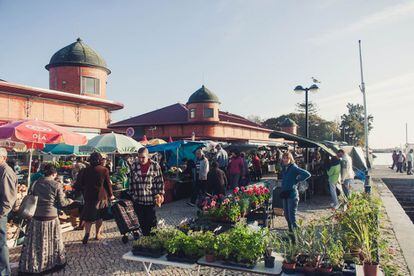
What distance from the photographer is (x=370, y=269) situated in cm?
388

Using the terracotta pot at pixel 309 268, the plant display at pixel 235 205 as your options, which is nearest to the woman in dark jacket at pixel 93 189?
the plant display at pixel 235 205

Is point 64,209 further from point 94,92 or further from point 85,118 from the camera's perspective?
point 94,92

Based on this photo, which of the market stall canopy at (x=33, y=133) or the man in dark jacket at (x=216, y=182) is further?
the man in dark jacket at (x=216, y=182)

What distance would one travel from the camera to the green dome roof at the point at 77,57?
75.8 ft

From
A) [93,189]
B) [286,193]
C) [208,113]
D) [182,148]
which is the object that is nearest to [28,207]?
[93,189]

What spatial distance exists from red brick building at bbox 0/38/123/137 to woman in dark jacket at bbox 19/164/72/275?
38.8 ft

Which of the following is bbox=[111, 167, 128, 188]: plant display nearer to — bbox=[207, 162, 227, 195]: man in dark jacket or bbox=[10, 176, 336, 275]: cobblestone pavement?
bbox=[10, 176, 336, 275]: cobblestone pavement

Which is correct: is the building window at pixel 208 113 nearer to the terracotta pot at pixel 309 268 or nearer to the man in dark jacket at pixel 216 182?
the man in dark jacket at pixel 216 182

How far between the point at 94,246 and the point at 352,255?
533 centimetres

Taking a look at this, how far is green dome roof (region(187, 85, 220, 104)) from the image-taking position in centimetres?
3275

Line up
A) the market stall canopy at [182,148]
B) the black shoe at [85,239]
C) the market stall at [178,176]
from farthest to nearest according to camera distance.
→ 1. the market stall canopy at [182,148]
2. the market stall at [178,176]
3. the black shoe at [85,239]

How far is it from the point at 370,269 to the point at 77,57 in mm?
23659

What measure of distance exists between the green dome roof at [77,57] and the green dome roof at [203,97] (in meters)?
10.6

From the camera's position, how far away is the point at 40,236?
5.46 meters
